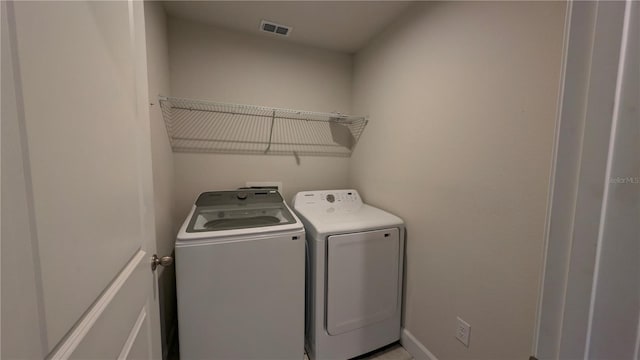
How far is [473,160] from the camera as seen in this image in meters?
1.21

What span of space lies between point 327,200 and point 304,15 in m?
1.49

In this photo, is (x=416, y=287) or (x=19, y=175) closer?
(x=19, y=175)

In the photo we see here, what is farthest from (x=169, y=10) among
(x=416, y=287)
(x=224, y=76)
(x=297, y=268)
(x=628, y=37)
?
(x=416, y=287)

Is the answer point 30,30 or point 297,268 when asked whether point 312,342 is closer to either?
point 297,268

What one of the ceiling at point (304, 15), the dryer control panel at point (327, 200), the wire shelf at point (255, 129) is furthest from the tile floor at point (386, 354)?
the ceiling at point (304, 15)

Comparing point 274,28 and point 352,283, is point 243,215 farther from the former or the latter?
point 274,28

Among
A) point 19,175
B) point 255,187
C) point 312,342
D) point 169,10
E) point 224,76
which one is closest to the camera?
point 19,175

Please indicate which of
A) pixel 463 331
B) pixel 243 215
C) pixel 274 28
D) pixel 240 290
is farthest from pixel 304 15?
pixel 463 331

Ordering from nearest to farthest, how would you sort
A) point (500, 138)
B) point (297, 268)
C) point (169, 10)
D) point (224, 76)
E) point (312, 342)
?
point (500, 138)
point (297, 268)
point (312, 342)
point (169, 10)
point (224, 76)

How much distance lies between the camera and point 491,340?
1.15 metres

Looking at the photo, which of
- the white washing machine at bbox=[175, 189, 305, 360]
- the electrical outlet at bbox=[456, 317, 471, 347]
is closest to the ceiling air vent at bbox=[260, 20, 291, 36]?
the white washing machine at bbox=[175, 189, 305, 360]

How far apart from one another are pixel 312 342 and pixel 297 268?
0.58 meters

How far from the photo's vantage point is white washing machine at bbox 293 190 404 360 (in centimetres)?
146

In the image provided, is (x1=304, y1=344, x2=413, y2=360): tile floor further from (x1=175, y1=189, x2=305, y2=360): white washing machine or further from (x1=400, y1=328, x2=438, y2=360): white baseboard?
(x1=175, y1=189, x2=305, y2=360): white washing machine
